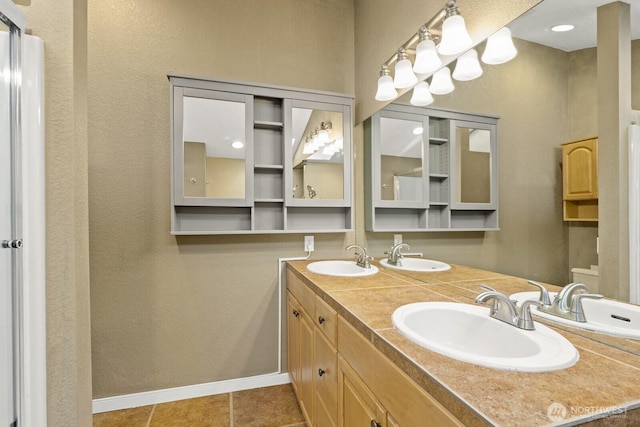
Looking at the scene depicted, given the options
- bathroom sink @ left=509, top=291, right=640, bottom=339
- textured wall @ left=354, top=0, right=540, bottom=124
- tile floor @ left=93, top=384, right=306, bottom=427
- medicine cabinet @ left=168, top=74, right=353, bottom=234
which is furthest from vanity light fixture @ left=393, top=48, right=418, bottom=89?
tile floor @ left=93, top=384, right=306, bottom=427

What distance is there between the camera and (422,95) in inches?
69.0

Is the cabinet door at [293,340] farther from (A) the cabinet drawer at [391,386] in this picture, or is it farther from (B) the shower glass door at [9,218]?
(B) the shower glass door at [9,218]

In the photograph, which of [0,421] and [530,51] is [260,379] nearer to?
[0,421]

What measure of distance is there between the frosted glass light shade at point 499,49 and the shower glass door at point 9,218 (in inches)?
65.5

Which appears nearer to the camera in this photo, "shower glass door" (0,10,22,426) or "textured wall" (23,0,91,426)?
"shower glass door" (0,10,22,426)

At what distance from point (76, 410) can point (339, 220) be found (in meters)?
1.85

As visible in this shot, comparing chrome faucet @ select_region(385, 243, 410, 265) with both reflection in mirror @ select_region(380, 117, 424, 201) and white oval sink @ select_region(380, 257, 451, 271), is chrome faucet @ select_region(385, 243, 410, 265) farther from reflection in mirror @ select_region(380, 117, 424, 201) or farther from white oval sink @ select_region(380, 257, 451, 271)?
reflection in mirror @ select_region(380, 117, 424, 201)

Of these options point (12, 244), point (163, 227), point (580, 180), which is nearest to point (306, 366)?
point (163, 227)

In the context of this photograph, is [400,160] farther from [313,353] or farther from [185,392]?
[185,392]

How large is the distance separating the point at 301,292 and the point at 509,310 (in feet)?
3.88

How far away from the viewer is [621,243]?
816mm

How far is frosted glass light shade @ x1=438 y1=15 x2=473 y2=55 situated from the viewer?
1299mm

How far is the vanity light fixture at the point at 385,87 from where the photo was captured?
6.35 feet

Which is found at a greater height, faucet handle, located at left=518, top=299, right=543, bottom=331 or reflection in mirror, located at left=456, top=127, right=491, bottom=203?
reflection in mirror, located at left=456, top=127, right=491, bottom=203
